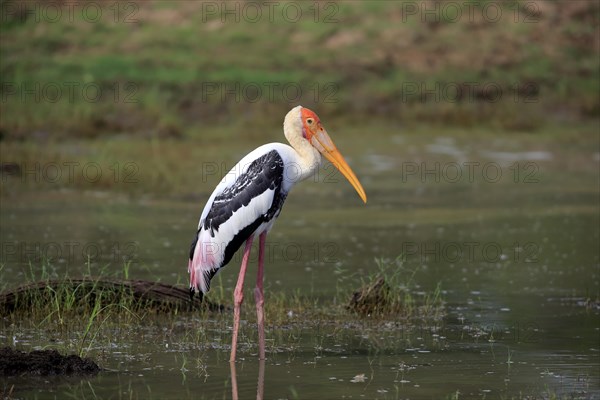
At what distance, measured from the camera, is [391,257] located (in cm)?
1125

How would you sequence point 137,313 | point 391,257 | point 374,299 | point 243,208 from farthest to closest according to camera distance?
point 391,257, point 374,299, point 137,313, point 243,208

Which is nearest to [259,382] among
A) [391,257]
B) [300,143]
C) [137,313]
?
[300,143]

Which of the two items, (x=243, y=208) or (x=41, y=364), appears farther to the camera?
(x=243, y=208)

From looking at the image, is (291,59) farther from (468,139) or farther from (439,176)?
(439,176)

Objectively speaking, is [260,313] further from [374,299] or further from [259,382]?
[374,299]

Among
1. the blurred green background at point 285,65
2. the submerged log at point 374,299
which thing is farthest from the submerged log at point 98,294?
the blurred green background at point 285,65

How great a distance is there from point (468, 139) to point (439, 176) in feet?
A: 11.0

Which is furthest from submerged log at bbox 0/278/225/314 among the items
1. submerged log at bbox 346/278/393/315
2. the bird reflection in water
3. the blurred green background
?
the blurred green background

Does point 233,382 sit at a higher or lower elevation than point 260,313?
lower

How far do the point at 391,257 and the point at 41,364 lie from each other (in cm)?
488

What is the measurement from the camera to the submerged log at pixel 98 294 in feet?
28.1

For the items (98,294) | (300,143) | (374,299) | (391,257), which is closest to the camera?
(300,143)

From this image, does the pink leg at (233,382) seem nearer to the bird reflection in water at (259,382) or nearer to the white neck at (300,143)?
the bird reflection in water at (259,382)

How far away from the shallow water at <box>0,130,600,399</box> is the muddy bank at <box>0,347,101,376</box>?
119 millimetres
